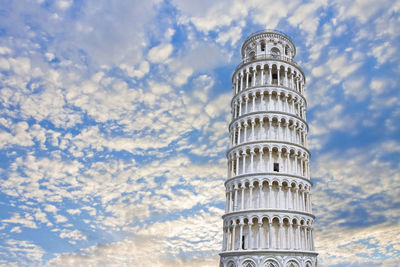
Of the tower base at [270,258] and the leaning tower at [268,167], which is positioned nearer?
the tower base at [270,258]

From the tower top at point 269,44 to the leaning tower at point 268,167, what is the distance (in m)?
0.16

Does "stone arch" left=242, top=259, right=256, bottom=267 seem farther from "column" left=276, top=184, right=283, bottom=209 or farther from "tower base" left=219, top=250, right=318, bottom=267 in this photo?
"column" left=276, top=184, right=283, bottom=209

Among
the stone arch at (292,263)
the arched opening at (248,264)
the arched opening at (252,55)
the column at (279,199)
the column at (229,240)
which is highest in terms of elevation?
the arched opening at (252,55)

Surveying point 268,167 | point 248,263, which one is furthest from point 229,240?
point 268,167

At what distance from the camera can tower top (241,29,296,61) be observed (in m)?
50.4

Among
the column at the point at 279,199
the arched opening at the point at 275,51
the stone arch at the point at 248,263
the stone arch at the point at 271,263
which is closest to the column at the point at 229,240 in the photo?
the stone arch at the point at 248,263

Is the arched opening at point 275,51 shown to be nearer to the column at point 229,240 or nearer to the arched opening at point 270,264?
the column at point 229,240

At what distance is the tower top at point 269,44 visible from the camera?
5044 centimetres

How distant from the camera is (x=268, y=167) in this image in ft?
133

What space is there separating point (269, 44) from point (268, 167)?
21.5 meters

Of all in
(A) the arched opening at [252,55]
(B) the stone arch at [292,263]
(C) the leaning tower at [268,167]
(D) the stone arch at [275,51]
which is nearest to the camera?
(B) the stone arch at [292,263]

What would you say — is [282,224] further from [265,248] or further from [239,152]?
[239,152]

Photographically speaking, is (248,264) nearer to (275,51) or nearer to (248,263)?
(248,263)

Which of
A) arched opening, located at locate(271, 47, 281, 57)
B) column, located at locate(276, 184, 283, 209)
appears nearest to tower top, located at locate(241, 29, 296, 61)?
arched opening, located at locate(271, 47, 281, 57)
